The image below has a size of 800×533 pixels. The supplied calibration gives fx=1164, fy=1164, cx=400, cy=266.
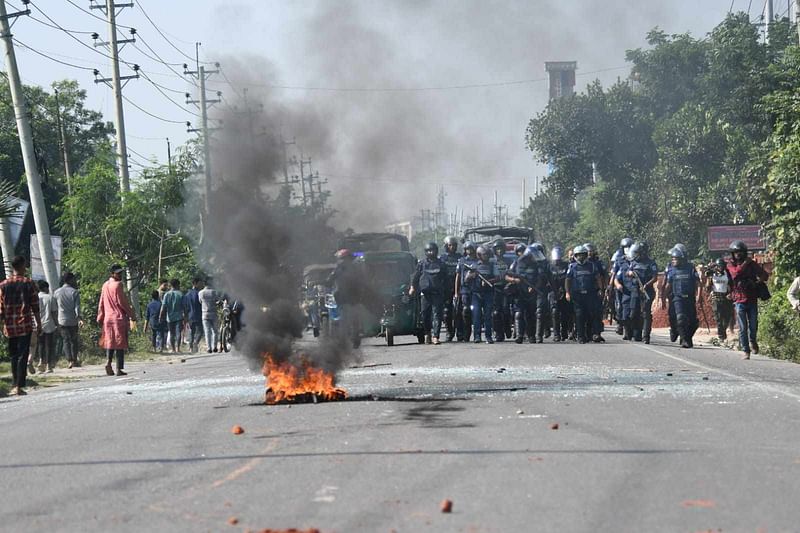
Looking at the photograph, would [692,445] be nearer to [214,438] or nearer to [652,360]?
[214,438]

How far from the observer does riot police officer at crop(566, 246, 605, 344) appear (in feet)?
76.2

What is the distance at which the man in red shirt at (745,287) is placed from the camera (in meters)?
18.8

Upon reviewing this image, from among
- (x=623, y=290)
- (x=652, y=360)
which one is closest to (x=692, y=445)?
(x=652, y=360)

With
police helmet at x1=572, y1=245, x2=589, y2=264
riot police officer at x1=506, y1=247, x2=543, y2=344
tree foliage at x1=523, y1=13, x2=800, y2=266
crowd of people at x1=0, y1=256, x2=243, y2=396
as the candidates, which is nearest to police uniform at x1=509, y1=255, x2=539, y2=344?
riot police officer at x1=506, y1=247, x2=543, y2=344

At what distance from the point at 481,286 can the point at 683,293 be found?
160 inches

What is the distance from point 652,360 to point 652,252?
3717 centimetres

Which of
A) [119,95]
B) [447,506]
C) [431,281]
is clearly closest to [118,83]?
[119,95]

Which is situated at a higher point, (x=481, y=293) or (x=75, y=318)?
(x=481, y=293)

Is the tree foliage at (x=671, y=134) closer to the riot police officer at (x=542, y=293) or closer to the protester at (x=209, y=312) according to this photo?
the riot police officer at (x=542, y=293)

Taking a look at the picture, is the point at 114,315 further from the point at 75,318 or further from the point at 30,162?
the point at 30,162

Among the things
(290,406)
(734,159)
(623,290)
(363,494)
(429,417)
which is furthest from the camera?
(734,159)

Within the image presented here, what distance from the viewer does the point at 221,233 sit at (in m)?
14.4

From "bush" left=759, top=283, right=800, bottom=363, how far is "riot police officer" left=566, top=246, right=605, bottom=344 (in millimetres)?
3235

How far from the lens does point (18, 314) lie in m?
16.4
